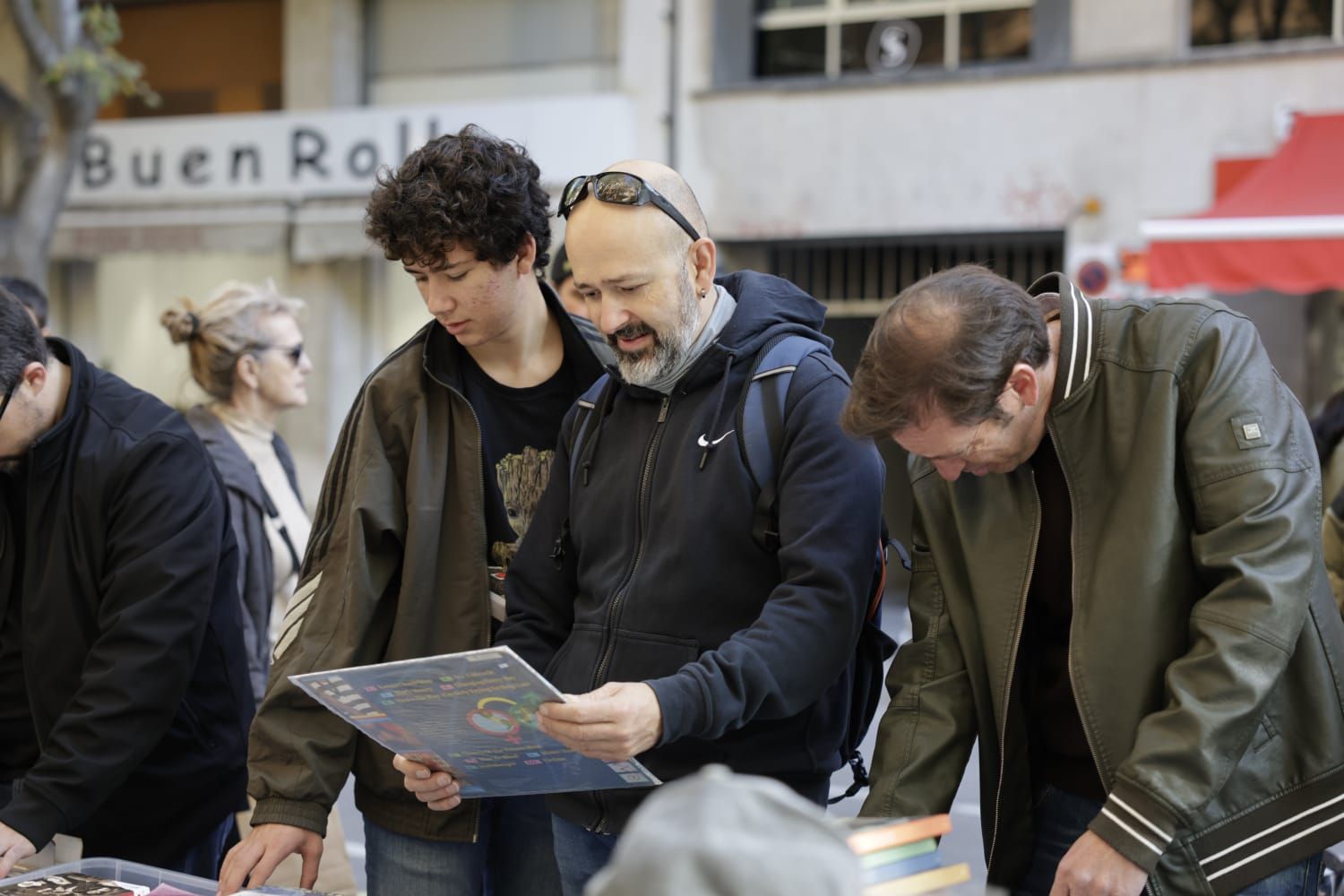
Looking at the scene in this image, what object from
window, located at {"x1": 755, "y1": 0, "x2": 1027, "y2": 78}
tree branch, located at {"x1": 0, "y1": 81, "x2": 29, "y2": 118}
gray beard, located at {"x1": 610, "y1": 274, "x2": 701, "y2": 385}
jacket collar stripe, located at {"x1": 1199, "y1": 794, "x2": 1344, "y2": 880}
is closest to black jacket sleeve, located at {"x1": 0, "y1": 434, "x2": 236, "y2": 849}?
gray beard, located at {"x1": 610, "y1": 274, "x2": 701, "y2": 385}

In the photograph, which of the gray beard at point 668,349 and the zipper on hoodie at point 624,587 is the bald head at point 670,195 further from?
the zipper on hoodie at point 624,587

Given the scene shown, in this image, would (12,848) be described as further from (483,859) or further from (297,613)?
(483,859)

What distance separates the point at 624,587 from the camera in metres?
2.37

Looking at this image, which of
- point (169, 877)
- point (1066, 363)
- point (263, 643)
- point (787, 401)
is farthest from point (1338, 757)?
point (263, 643)

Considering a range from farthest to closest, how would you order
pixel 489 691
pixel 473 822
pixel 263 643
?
pixel 263 643 → pixel 473 822 → pixel 489 691

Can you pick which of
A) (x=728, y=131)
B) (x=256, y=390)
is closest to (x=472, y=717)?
(x=256, y=390)

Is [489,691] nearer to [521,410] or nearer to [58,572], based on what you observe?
[521,410]

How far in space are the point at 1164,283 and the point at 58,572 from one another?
6951 millimetres

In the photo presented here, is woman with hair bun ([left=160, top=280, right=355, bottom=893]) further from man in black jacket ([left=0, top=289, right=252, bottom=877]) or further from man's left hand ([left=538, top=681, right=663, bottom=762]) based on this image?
man's left hand ([left=538, top=681, right=663, bottom=762])

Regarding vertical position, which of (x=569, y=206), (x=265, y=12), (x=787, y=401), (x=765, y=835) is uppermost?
(x=265, y=12)

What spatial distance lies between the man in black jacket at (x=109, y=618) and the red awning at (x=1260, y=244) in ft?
22.0

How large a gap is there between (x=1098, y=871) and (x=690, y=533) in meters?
0.74

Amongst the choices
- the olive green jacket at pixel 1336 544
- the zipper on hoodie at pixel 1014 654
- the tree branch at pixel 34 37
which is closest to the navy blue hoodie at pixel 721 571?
the zipper on hoodie at pixel 1014 654

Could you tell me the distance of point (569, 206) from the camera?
249cm
